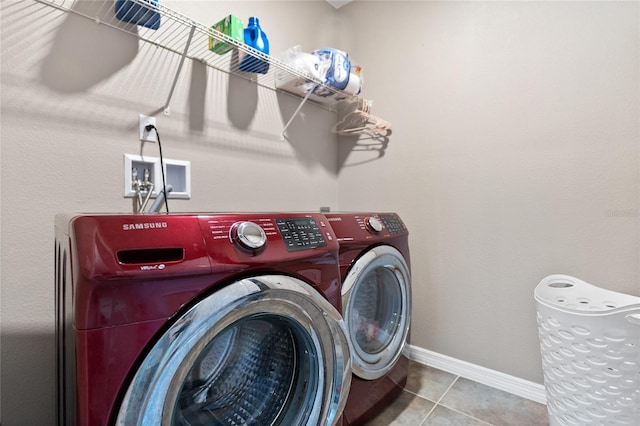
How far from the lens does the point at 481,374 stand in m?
1.61

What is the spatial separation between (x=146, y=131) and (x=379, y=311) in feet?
4.12

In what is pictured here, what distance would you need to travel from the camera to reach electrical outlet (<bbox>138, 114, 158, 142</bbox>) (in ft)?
4.13

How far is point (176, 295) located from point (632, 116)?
5.68 ft

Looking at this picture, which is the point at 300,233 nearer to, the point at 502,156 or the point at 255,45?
the point at 255,45

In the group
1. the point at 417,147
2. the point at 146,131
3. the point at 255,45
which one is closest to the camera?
the point at 146,131

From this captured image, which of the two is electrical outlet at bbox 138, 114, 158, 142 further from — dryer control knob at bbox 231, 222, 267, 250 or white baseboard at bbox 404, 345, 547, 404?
white baseboard at bbox 404, 345, 547, 404

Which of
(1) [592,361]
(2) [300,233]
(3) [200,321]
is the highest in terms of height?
(2) [300,233]

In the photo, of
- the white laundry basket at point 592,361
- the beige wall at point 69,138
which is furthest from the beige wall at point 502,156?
the beige wall at point 69,138

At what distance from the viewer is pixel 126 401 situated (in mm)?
595

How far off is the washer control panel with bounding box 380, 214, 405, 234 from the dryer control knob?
2.39 ft

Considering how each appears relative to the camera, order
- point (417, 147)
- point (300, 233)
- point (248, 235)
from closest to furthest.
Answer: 1. point (248, 235)
2. point (300, 233)
3. point (417, 147)

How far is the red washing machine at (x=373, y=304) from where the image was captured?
1165mm

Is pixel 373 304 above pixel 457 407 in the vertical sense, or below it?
above

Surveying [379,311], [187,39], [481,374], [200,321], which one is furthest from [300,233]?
[481,374]
